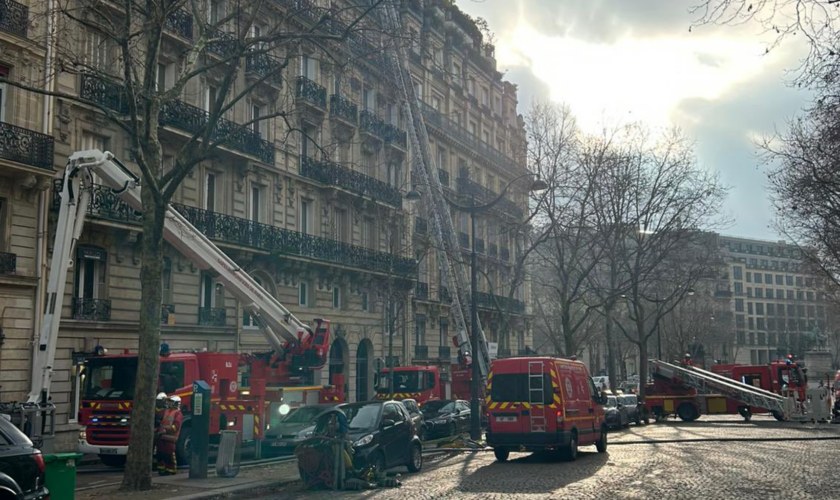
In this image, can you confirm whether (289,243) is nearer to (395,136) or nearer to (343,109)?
(343,109)

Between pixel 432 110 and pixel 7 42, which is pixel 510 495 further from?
pixel 432 110

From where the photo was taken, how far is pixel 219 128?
2950 centimetres

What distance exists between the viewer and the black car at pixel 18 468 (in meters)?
8.61

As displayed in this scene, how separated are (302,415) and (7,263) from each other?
908 cm

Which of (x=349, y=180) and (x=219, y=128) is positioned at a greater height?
(x=219, y=128)

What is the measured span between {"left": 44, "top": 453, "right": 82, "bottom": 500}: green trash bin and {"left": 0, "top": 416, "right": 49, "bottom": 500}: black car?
5.66 ft

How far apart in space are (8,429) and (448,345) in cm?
3937

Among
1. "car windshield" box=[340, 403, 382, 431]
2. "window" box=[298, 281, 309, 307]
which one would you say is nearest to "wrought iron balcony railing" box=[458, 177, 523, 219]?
"window" box=[298, 281, 309, 307]

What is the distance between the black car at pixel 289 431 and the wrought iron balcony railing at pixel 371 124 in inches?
806

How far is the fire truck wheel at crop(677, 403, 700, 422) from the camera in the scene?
127ft

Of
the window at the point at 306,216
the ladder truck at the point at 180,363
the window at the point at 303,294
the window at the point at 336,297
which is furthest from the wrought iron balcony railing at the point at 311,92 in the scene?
the ladder truck at the point at 180,363

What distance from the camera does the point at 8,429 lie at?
30.3ft

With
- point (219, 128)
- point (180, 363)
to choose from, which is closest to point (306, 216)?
point (219, 128)

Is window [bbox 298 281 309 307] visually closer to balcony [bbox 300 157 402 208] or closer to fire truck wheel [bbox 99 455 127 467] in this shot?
balcony [bbox 300 157 402 208]
